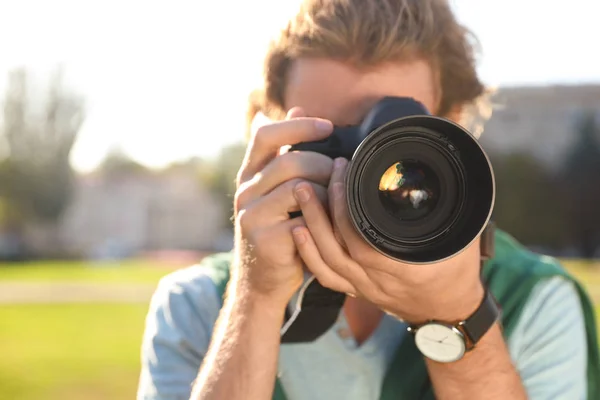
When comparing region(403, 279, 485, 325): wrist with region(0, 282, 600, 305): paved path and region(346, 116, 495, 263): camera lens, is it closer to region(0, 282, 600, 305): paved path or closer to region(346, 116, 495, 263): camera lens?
region(346, 116, 495, 263): camera lens

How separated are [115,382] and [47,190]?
1117 inches

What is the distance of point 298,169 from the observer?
141 cm

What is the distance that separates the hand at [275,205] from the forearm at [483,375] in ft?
1.03

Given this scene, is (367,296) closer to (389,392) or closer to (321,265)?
(321,265)

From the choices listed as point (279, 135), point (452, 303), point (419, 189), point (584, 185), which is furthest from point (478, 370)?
point (584, 185)

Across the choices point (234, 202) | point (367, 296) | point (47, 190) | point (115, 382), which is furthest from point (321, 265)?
point (47, 190)

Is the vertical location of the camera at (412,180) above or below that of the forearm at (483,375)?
above

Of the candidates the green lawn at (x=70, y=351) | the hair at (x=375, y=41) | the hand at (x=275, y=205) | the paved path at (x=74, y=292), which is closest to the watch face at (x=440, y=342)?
the hand at (x=275, y=205)

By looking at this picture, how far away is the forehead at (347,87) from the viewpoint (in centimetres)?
155

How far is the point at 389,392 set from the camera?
153 centimetres

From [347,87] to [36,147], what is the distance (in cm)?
3351

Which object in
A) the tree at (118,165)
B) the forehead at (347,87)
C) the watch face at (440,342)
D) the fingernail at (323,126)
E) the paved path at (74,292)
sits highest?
the forehead at (347,87)

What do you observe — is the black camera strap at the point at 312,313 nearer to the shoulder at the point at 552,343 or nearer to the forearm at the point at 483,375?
the forearm at the point at 483,375

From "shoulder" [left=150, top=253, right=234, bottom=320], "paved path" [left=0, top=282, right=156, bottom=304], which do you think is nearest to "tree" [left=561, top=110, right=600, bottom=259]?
"paved path" [left=0, top=282, right=156, bottom=304]
